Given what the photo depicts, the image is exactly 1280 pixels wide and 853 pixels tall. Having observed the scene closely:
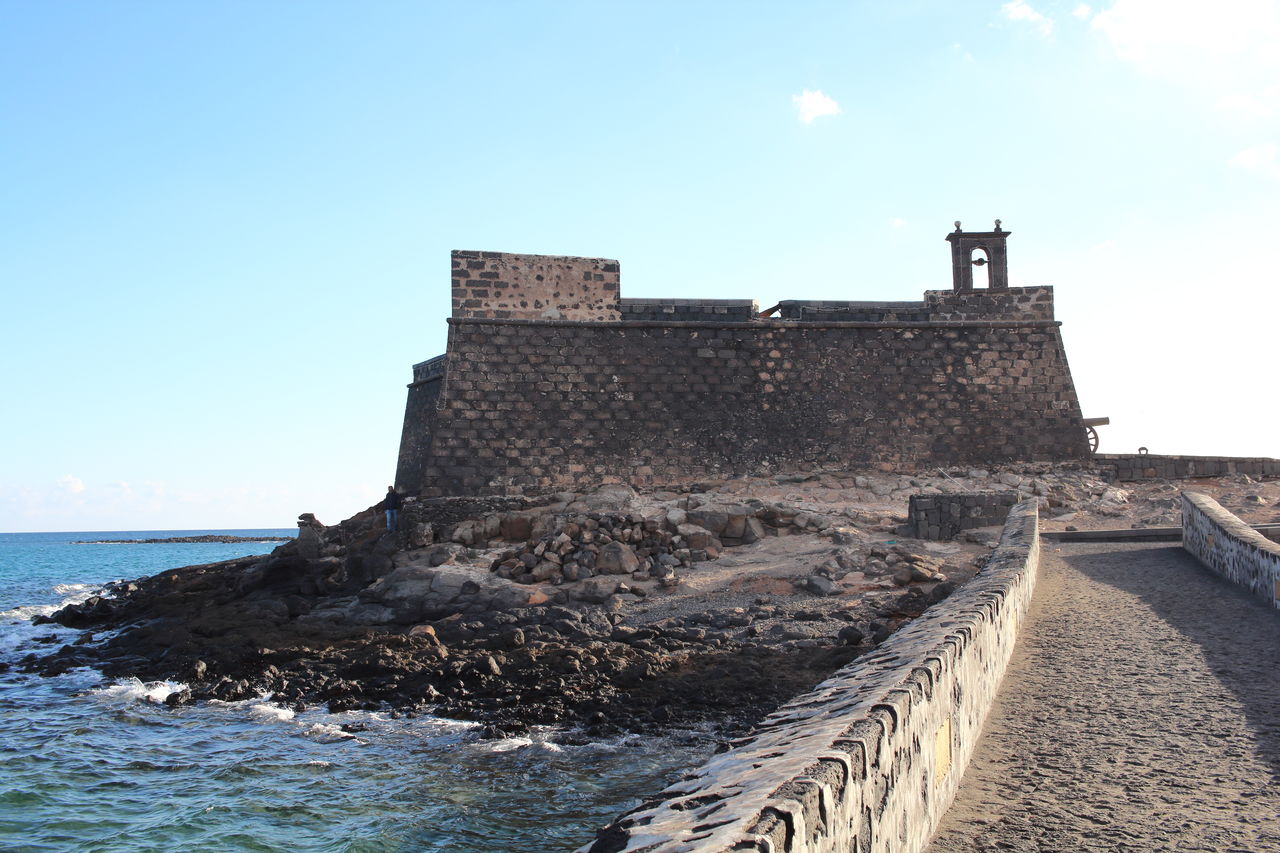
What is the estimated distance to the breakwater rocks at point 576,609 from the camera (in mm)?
9609

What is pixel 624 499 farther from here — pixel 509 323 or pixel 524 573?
pixel 509 323

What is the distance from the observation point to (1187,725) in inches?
171

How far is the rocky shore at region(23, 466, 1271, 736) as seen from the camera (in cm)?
963

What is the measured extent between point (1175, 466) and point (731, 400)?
8.32 meters

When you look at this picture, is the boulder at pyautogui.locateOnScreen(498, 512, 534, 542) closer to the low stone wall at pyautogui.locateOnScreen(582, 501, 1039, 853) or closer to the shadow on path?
the shadow on path

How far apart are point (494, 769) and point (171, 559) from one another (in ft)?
205

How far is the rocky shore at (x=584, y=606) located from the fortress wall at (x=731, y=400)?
22.6 inches

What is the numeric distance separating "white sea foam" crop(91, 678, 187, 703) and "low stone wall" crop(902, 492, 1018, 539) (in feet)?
32.9

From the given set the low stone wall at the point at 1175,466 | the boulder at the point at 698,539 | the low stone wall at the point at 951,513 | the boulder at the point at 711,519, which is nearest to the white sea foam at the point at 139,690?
the boulder at the point at 698,539

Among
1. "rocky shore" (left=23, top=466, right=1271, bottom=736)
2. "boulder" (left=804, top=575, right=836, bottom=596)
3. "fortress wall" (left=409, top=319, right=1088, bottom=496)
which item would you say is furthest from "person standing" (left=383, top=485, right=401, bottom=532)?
"boulder" (left=804, top=575, right=836, bottom=596)

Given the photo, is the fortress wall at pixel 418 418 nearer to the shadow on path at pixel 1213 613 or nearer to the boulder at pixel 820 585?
the boulder at pixel 820 585

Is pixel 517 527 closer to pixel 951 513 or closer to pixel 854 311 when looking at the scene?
pixel 951 513

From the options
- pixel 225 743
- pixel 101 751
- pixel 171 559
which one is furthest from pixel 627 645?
pixel 171 559

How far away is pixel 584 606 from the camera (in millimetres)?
12992
